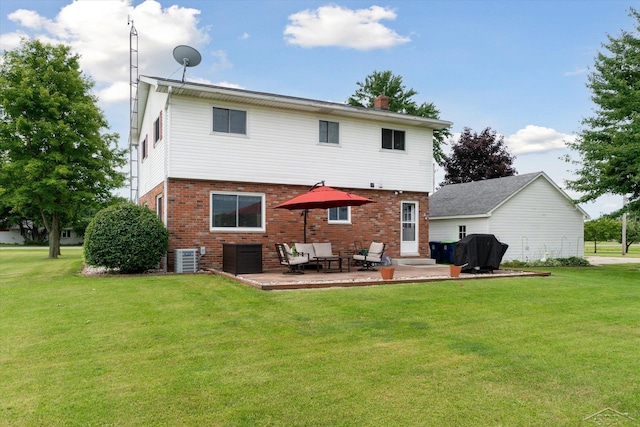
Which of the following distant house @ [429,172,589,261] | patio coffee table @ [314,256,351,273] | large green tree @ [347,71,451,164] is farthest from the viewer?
large green tree @ [347,71,451,164]

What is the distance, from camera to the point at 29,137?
76.1ft

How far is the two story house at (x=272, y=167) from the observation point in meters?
13.8

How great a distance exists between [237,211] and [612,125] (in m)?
15.2

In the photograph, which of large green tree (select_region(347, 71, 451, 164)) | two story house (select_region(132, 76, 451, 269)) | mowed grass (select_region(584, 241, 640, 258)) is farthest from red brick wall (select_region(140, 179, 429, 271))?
mowed grass (select_region(584, 241, 640, 258))

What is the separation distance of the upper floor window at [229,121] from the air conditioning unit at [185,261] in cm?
389

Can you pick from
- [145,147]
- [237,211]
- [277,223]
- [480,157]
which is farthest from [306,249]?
[480,157]

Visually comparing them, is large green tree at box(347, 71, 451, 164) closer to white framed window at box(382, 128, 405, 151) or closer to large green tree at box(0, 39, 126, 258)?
white framed window at box(382, 128, 405, 151)

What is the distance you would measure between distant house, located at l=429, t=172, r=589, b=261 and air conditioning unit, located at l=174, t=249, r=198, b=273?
1319 centimetres

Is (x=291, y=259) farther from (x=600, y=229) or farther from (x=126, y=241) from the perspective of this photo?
(x=600, y=229)

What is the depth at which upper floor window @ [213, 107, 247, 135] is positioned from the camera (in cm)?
1436

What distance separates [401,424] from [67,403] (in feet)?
9.07

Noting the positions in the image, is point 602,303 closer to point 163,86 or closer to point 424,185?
point 424,185

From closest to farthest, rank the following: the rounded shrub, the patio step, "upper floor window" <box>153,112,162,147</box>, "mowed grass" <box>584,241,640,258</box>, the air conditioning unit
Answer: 1. the rounded shrub
2. the air conditioning unit
3. "upper floor window" <box>153,112,162,147</box>
4. the patio step
5. "mowed grass" <box>584,241,640,258</box>

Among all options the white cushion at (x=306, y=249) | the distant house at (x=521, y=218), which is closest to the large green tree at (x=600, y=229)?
the distant house at (x=521, y=218)
